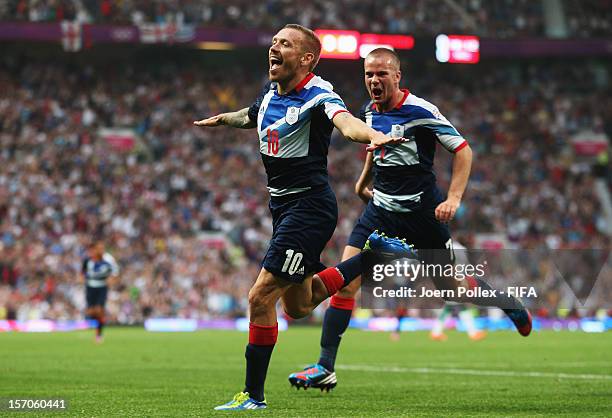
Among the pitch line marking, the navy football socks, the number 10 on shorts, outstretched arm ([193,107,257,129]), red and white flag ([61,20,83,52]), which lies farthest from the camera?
red and white flag ([61,20,83,52])

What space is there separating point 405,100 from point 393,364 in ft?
18.8

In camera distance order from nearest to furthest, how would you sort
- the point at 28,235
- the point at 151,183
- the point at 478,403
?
the point at 478,403 < the point at 28,235 < the point at 151,183

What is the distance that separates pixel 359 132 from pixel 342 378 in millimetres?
5219

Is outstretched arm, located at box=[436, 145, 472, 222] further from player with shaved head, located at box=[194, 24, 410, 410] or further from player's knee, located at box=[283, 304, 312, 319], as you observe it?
player's knee, located at box=[283, 304, 312, 319]

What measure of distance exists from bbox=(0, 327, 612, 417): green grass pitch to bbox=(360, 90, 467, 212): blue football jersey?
1676 mm

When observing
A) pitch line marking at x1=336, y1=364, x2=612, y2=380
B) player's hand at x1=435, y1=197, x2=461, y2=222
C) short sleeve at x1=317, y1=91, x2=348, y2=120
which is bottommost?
pitch line marking at x1=336, y1=364, x2=612, y2=380

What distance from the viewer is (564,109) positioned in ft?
129

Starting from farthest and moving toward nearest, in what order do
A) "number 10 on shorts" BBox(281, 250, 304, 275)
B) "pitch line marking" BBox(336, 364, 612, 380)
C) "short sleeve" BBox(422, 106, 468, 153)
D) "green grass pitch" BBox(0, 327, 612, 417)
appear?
"pitch line marking" BBox(336, 364, 612, 380) → "short sleeve" BBox(422, 106, 468, 153) → "green grass pitch" BBox(0, 327, 612, 417) → "number 10 on shorts" BBox(281, 250, 304, 275)

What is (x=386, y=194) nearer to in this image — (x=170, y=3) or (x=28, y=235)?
(x=28, y=235)

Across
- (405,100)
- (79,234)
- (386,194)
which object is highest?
(405,100)

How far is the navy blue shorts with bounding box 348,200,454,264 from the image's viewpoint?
380 inches

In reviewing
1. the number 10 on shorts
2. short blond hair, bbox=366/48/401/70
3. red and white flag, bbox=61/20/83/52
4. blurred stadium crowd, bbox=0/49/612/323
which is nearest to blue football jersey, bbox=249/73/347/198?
the number 10 on shorts

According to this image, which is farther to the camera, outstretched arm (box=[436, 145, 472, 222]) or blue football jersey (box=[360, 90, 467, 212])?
blue football jersey (box=[360, 90, 467, 212])

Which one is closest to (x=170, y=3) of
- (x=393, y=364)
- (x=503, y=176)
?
(x=503, y=176)
